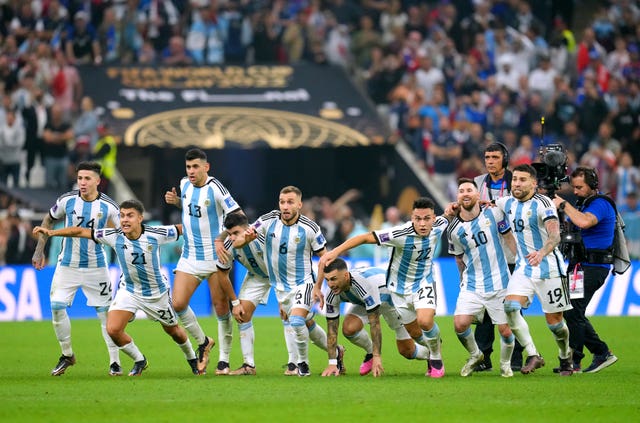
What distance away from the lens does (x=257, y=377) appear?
44.9 ft

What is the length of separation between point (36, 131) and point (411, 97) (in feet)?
25.6

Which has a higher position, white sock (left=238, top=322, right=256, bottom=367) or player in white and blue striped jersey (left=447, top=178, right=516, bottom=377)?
player in white and blue striped jersey (left=447, top=178, right=516, bottom=377)

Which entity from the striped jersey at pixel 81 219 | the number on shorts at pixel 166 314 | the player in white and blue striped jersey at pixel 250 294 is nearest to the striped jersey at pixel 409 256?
the player in white and blue striped jersey at pixel 250 294

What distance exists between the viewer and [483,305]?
13594 millimetres

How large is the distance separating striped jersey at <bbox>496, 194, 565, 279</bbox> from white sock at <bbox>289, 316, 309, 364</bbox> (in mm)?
2339

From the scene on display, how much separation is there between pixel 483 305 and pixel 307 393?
8.28 feet

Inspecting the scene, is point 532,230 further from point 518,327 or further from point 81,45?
point 81,45

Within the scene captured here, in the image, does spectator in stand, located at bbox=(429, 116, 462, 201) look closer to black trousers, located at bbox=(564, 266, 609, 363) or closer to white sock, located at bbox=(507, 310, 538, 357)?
A: black trousers, located at bbox=(564, 266, 609, 363)

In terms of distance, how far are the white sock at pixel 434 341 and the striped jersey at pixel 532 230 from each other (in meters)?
1.13

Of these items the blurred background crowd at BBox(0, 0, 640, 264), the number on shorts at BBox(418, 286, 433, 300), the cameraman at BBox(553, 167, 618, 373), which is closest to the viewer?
the number on shorts at BBox(418, 286, 433, 300)

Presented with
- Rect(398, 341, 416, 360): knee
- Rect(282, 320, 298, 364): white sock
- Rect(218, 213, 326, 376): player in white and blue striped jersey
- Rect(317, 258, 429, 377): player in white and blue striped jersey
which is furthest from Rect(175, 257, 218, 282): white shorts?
Rect(398, 341, 416, 360): knee

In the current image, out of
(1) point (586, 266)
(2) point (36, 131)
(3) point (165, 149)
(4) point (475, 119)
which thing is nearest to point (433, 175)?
(4) point (475, 119)

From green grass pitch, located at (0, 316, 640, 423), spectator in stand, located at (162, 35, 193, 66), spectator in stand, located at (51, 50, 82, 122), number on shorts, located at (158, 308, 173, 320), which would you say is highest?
spectator in stand, located at (162, 35, 193, 66)

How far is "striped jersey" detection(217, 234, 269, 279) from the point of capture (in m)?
14.1
